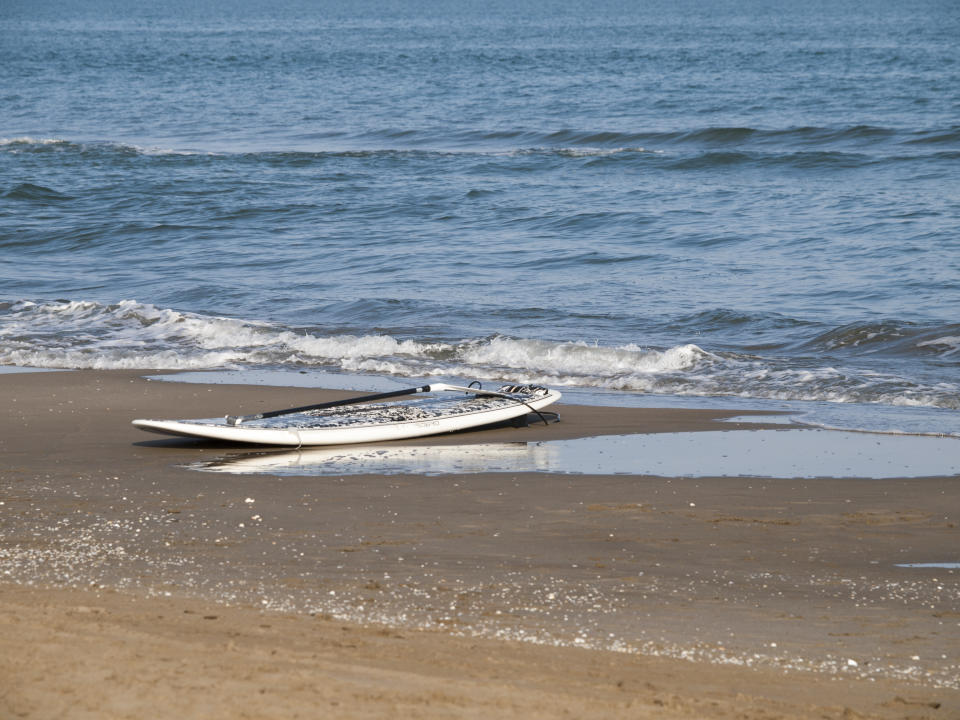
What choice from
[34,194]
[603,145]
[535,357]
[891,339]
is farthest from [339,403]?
[603,145]

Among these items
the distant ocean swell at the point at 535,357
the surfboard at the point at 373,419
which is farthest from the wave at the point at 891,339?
the surfboard at the point at 373,419

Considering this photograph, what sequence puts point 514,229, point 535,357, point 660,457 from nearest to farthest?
point 660,457 < point 535,357 < point 514,229

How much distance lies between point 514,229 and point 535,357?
24.2ft

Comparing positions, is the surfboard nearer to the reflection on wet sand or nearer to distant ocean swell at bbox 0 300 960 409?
the reflection on wet sand

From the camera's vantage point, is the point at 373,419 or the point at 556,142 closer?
the point at 373,419

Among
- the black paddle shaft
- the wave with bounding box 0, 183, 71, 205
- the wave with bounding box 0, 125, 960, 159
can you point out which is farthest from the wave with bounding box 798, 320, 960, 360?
the wave with bounding box 0, 183, 71, 205

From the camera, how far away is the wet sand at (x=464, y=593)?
3.75 meters

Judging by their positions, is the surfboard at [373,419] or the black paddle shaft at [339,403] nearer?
the surfboard at [373,419]

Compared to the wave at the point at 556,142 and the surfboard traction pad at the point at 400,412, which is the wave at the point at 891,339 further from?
the wave at the point at 556,142

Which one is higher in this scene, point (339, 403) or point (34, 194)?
point (34, 194)

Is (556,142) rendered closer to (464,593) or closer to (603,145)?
(603,145)

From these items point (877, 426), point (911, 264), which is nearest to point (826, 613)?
point (877, 426)

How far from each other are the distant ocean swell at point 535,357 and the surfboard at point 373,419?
6.37 feet

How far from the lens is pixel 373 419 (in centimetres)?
888
